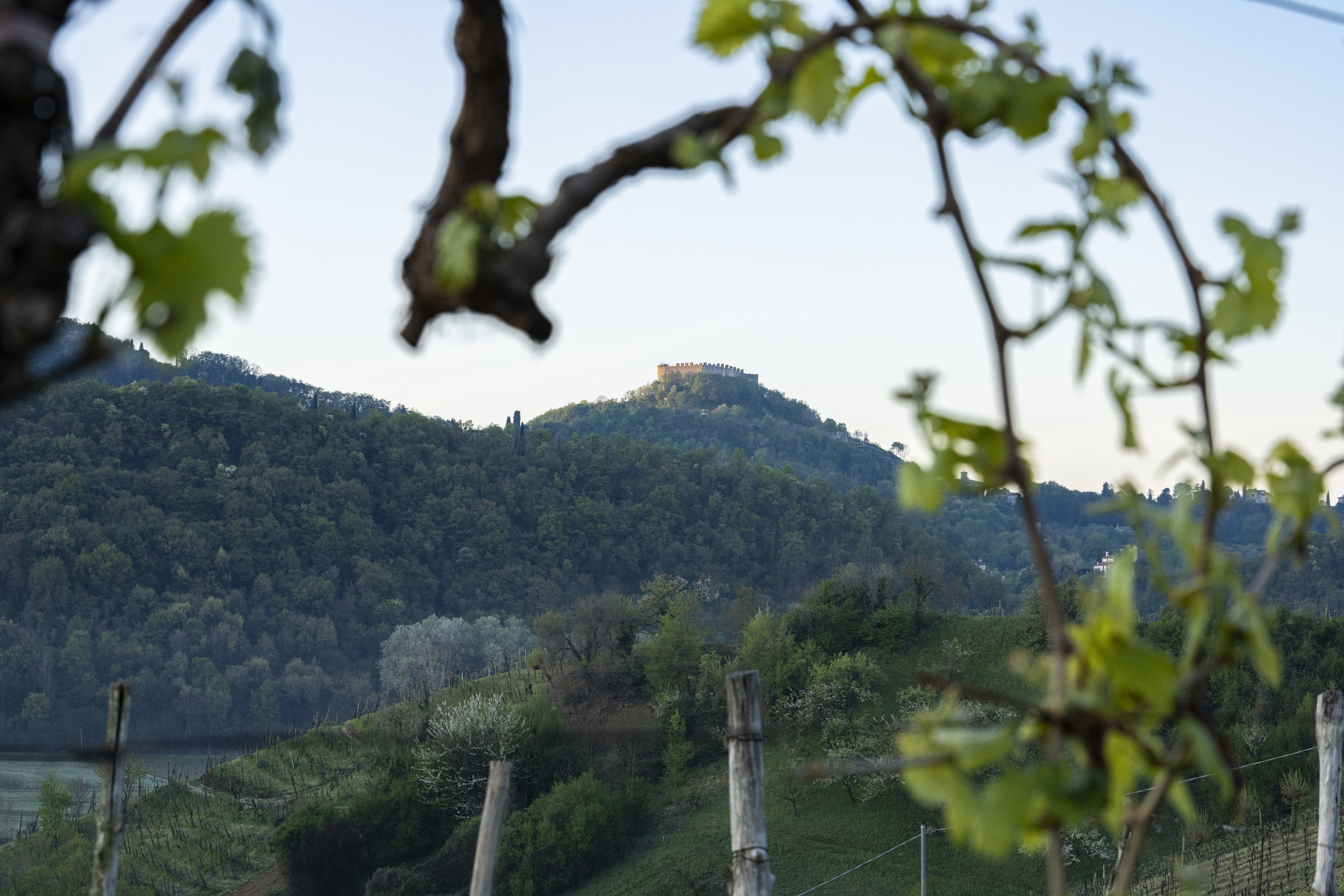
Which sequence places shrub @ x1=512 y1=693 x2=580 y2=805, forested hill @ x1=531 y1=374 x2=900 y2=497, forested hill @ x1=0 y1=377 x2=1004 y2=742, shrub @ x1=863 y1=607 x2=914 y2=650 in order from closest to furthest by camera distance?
shrub @ x1=512 y1=693 x2=580 y2=805
shrub @ x1=863 y1=607 x2=914 y2=650
forested hill @ x1=0 y1=377 x2=1004 y2=742
forested hill @ x1=531 y1=374 x2=900 y2=497

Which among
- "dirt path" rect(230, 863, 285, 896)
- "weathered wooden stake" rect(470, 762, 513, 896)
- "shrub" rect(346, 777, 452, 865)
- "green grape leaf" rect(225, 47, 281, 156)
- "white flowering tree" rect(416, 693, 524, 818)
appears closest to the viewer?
"green grape leaf" rect(225, 47, 281, 156)

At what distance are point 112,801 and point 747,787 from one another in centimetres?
200

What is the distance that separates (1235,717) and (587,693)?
14.5 meters

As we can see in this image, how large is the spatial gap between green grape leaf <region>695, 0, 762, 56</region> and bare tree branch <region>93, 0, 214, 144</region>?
13.3 inches

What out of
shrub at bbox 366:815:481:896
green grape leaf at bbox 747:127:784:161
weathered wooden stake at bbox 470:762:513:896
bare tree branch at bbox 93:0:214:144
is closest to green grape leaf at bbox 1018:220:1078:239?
green grape leaf at bbox 747:127:784:161

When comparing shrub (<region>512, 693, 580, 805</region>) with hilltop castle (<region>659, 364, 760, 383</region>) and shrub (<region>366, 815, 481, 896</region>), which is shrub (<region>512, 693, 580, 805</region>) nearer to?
shrub (<region>366, 815, 481, 896</region>)

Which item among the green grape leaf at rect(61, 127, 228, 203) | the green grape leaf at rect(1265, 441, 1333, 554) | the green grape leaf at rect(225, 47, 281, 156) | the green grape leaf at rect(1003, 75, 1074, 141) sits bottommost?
the green grape leaf at rect(1265, 441, 1333, 554)

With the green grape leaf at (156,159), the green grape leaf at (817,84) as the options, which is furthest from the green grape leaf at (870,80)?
the green grape leaf at (156,159)

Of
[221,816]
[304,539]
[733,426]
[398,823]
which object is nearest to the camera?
[398,823]

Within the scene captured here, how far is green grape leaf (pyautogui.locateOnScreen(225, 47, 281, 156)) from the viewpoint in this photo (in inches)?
33.5

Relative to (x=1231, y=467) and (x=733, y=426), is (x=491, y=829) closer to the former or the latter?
(x=1231, y=467)

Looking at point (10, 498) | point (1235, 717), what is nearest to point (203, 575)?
point (10, 498)

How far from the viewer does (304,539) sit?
45219 mm

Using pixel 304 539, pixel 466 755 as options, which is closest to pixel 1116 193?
pixel 466 755
